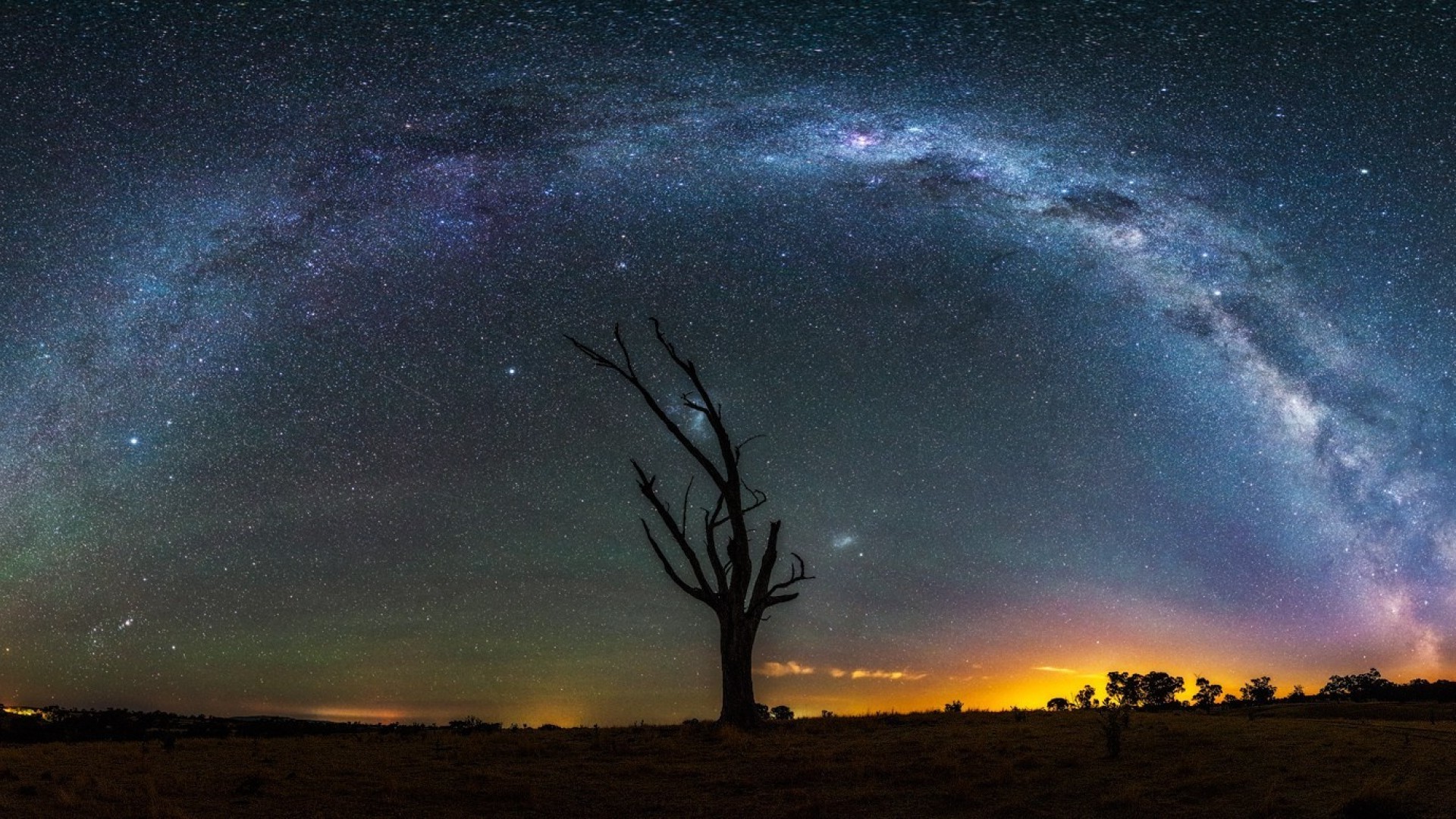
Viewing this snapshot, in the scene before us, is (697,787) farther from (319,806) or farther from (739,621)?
(739,621)

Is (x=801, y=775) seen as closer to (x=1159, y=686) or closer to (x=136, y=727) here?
(x=136, y=727)

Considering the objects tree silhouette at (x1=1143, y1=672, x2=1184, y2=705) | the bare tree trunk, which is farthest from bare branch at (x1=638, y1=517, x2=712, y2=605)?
tree silhouette at (x1=1143, y1=672, x2=1184, y2=705)

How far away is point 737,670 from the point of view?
20.0 metres

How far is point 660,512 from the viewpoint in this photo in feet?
73.3

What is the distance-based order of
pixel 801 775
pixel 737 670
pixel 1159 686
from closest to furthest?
pixel 801 775
pixel 737 670
pixel 1159 686

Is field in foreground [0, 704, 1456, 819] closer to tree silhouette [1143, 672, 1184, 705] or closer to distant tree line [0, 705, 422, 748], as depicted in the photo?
distant tree line [0, 705, 422, 748]

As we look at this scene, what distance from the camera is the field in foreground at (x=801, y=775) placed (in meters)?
9.59

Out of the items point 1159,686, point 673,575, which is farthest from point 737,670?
point 1159,686

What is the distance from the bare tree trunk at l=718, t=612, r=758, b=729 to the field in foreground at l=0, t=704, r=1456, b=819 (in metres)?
1.58

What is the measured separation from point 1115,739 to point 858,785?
4.15m

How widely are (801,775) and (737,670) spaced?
821 cm

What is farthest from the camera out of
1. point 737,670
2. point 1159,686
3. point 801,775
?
point 1159,686

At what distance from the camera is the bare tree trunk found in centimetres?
1948

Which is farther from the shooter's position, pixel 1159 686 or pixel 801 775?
pixel 1159 686
